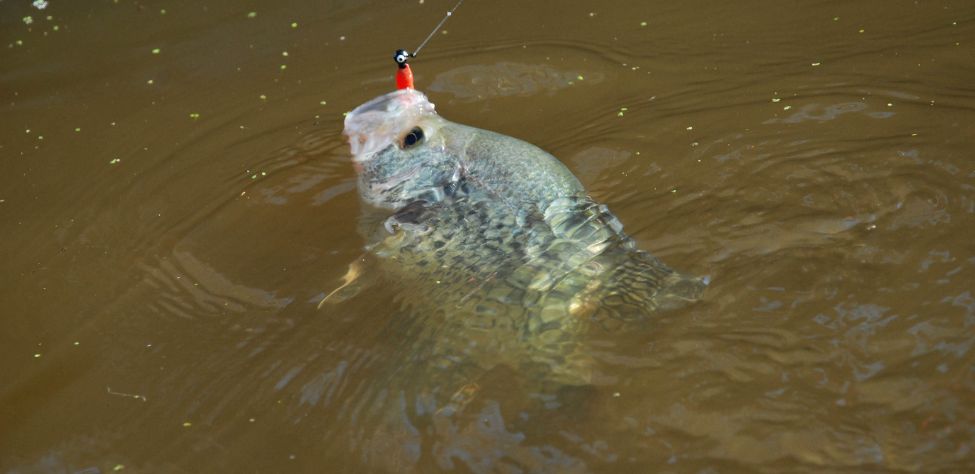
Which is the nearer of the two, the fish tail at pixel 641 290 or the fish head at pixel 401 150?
the fish tail at pixel 641 290

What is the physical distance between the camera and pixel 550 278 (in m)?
3.86

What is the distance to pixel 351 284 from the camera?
4.27 m

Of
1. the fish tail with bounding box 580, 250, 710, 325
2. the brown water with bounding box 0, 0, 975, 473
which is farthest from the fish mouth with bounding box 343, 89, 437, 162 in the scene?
the fish tail with bounding box 580, 250, 710, 325

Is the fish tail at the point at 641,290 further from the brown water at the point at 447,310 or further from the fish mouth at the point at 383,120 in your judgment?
the fish mouth at the point at 383,120

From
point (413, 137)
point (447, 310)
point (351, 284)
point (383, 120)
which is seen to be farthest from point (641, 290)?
point (383, 120)

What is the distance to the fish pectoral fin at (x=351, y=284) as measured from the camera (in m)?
4.20

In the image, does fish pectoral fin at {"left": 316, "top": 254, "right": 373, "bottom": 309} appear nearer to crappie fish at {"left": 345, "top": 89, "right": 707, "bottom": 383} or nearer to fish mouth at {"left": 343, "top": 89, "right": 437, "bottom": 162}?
crappie fish at {"left": 345, "top": 89, "right": 707, "bottom": 383}

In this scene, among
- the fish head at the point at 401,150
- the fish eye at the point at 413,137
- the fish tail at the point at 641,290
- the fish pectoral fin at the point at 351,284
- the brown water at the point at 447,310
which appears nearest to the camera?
the brown water at the point at 447,310

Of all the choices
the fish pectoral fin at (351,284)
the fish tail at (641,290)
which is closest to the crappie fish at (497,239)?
the fish tail at (641,290)

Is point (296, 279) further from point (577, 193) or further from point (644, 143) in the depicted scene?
point (644, 143)

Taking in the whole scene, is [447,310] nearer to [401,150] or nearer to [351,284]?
[351,284]

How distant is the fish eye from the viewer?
461 centimetres

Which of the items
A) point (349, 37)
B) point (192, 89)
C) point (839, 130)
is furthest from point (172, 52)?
point (839, 130)

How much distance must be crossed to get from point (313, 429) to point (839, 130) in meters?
3.26
